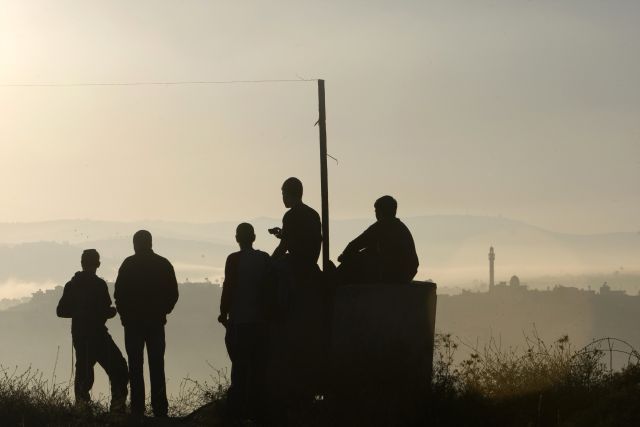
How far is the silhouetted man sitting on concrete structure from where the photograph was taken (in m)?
Answer: 11.0

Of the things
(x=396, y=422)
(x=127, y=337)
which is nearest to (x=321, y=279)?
(x=396, y=422)

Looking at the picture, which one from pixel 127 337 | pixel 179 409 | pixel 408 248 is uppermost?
pixel 408 248

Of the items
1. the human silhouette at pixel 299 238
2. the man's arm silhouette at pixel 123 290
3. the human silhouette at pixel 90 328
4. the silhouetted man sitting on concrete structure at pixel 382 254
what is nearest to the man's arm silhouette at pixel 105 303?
the human silhouette at pixel 90 328

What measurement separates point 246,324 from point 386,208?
1950mm

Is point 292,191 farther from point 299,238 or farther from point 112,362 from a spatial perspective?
point 112,362

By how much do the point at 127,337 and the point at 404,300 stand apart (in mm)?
3662

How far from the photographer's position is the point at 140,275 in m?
12.3

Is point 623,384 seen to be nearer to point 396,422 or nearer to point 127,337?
point 396,422

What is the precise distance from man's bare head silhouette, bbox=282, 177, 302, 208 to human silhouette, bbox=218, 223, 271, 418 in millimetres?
693

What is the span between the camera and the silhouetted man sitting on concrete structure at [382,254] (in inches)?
431

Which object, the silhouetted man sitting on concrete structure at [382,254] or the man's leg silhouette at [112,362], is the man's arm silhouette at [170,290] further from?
the silhouetted man sitting on concrete structure at [382,254]

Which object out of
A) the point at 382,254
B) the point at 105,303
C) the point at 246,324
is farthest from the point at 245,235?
the point at 105,303

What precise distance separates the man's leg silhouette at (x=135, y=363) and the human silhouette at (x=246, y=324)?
1706 mm

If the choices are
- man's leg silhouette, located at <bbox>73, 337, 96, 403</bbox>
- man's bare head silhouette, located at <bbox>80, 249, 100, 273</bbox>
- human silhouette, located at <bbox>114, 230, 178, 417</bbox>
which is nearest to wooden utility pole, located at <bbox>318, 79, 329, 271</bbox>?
human silhouette, located at <bbox>114, 230, 178, 417</bbox>
